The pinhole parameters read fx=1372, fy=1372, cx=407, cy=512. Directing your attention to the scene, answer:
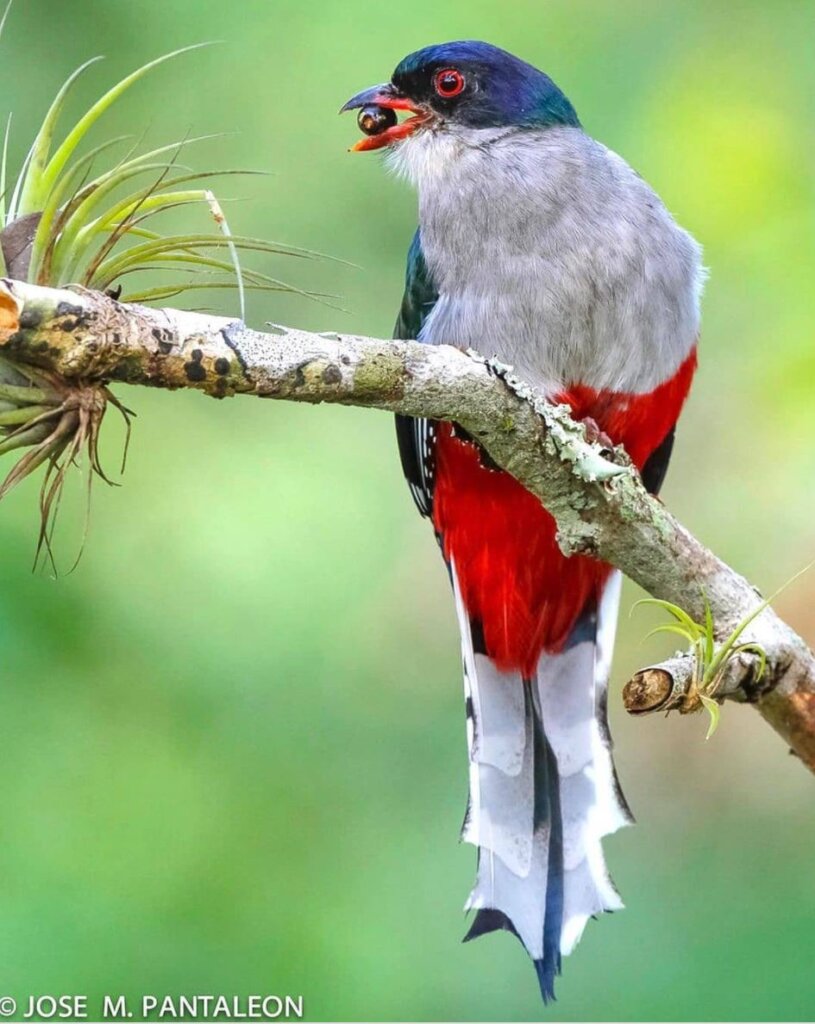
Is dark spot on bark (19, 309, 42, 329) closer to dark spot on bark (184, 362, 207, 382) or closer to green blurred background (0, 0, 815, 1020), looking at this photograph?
dark spot on bark (184, 362, 207, 382)

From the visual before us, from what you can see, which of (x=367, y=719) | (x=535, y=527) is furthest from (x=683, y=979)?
(x=535, y=527)

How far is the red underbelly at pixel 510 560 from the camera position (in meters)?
3.92

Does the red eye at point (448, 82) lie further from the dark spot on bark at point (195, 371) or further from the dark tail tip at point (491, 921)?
the dark tail tip at point (491, 921)

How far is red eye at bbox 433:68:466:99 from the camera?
150 inches

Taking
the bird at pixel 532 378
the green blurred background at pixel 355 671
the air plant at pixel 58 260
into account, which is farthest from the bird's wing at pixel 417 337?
the air plant at pixel 58 260

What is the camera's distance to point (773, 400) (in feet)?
13.4

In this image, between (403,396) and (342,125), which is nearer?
(403,396)

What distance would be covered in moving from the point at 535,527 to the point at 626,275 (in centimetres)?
83

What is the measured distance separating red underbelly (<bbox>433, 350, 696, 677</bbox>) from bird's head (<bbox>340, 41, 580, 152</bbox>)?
0.83m

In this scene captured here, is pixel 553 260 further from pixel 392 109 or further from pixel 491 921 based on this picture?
pixel 491 921

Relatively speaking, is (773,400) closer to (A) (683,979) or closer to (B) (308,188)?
(A) (683,979)

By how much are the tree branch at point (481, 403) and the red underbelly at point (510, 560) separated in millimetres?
743

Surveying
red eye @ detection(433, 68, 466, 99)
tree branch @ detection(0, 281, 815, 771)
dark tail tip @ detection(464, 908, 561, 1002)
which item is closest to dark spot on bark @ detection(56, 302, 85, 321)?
tree branch @ detection(0, 281, 815, 771)

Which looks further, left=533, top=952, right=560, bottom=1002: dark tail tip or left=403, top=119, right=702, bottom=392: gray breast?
left=533, top=952, right=560, bottom=1002: dark tail tip
